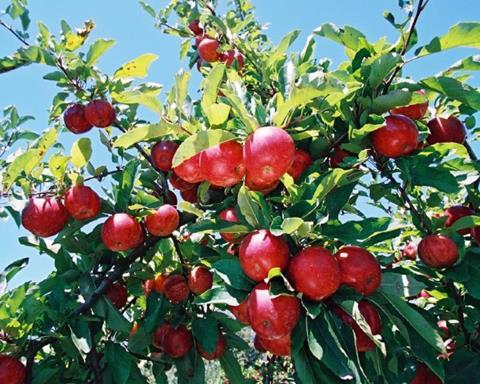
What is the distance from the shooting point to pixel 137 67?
230cm

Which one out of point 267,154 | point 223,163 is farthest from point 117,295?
point 267,154

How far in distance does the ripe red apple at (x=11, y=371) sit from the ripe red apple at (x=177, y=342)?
1.92 ft

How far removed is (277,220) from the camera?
52.3 inches

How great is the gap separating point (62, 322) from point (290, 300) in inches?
43.9

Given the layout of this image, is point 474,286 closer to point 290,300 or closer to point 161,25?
point 290,300

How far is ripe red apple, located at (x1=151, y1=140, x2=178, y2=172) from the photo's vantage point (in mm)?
1985

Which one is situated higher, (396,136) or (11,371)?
(396,136)

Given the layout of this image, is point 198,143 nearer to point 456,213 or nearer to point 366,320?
point 366,320

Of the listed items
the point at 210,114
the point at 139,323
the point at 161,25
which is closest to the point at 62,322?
the point at 139,323

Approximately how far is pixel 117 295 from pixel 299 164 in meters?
1.13

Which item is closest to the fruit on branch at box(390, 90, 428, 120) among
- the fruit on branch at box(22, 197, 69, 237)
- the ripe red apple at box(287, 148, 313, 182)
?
the ripe red apple at box(287, 148, 313, 182)

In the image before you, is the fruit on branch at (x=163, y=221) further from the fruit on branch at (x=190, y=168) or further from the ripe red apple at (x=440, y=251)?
the ripe red apple at (x=440, y=251)

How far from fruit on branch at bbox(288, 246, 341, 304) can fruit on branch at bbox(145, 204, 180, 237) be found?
77 cm

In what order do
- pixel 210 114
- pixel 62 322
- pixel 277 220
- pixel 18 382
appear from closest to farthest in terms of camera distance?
pixel 277 220 < pixel 210 114 < pixel 18 382 < pixel 62 322
